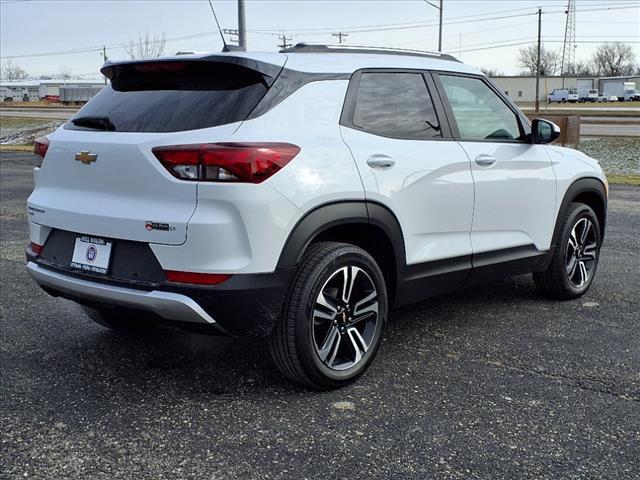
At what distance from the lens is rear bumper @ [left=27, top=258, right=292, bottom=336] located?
10.7 ft

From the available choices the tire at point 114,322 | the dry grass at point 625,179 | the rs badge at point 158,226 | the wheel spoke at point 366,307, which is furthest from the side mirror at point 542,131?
the dry grass at point 625,179

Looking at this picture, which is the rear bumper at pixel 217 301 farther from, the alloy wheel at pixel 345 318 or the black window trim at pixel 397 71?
the black window trim at pixel 397 71

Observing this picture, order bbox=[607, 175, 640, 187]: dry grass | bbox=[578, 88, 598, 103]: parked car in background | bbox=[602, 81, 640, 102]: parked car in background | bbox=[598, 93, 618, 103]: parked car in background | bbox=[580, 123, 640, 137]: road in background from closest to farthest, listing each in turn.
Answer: bbox=[607, 175, 640, 187]: dry grass → bbox=[580, 123, 640, 137]: road in background → bbox=[578, 88, 598, 103]: parked car in background → bbox=[598, 93, 618, 103]: parked car in background → bbox=[602, 81, 640, 102]: parked car in background

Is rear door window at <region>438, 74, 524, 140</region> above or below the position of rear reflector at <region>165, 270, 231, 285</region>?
above

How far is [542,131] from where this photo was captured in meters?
4.80

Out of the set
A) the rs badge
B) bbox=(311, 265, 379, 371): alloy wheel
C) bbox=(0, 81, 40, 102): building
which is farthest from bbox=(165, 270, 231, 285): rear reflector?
bbox=(0, 81, 40, 102): building

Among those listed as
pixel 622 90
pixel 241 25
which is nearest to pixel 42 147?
pixel 241 25

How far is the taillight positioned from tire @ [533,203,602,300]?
8.96 feet

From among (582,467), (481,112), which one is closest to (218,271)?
(582,467)

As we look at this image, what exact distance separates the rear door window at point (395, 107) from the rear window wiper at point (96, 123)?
1.25 metres

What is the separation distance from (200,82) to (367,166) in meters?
0.94

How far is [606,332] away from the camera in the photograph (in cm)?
468

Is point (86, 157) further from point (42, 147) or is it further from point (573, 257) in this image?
point (573, 257)

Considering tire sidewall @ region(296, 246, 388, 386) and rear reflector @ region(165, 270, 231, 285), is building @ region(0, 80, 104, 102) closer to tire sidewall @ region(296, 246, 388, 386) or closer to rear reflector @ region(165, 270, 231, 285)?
tire sidewall @ region(296, 246, 388, 386)
